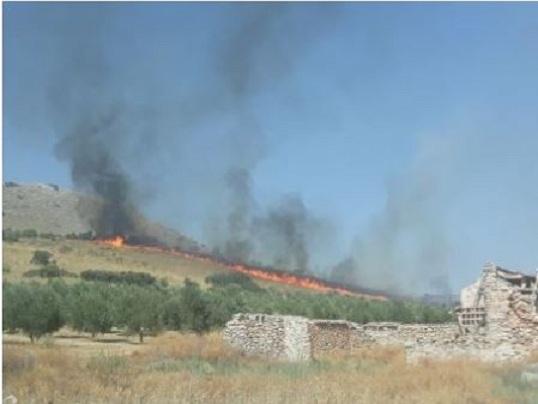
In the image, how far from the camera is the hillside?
8.99 metres

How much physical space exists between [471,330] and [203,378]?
13.1ft

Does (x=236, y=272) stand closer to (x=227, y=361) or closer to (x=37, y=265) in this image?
(x=227, y=361)

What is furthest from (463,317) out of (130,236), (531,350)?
(130,236)

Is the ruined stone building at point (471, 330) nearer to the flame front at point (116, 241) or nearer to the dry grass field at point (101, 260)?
the dry grass field at point (101, 260)

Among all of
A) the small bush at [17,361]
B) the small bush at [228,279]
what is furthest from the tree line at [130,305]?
the small bush at [17,361]

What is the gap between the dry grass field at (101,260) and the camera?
9219 millimetres

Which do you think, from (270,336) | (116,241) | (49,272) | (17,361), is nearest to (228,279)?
(270,336)

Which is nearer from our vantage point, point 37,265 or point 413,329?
point 37,265

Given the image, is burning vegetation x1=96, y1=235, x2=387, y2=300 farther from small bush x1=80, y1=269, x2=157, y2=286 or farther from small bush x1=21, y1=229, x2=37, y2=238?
small bush x1=21, y1=229, x2=37, y2=238

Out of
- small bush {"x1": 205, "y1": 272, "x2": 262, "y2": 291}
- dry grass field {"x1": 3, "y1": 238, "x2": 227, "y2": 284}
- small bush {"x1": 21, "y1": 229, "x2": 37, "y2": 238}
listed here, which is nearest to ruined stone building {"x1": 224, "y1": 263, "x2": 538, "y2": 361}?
small bush {"x1": 205, "y1": 272, "x2": 262, "y2": 291}

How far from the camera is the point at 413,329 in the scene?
500 inches

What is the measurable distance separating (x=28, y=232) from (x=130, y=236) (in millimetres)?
1124

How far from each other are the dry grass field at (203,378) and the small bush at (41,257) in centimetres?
89

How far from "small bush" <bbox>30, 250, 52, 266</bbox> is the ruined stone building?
2364 millimetres
